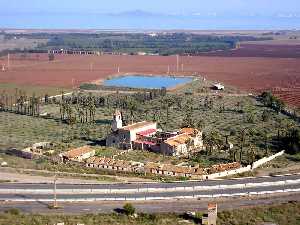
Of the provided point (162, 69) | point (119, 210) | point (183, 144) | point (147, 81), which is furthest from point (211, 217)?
point (162, 69)

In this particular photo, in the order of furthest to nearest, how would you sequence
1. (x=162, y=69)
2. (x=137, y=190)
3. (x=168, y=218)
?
(x=162, y=69)
(x=137, y=190)
(x=168, y=218)

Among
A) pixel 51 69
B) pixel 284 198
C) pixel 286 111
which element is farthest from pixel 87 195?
pixel 51 69

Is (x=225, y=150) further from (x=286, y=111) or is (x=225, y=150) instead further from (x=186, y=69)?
(x=186, y=69)

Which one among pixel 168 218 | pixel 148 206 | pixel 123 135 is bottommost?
pixel 168 218

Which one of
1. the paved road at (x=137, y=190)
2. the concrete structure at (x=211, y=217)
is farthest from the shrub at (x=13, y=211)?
the concrete structure at (x=211, y=217)

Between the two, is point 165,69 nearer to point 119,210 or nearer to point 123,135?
point 123,135

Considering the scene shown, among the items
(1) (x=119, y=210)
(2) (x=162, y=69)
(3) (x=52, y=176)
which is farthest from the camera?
(2) (x=162, y=69)

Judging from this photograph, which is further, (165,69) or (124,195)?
(165,69)
